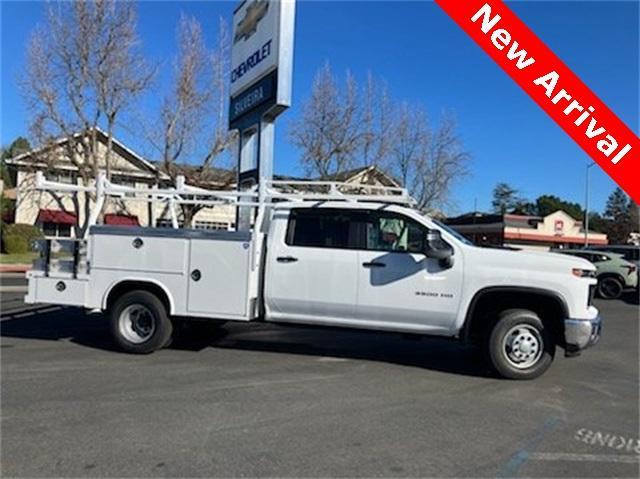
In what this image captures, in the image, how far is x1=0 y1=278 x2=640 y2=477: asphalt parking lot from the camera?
175 inches

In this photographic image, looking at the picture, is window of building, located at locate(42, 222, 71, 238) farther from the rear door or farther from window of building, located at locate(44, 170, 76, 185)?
the rear door

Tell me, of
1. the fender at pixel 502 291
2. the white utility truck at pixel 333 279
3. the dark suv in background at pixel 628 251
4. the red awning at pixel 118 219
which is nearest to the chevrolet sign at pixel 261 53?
the white utility truck at pixel 333 279

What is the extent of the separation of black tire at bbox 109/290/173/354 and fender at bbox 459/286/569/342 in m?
3.67

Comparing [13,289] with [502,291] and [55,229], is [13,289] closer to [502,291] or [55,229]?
[502,291]

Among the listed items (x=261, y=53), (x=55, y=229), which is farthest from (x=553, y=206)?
(x=261, y=53)

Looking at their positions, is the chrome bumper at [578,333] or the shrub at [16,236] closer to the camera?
the chrome bumper at [578,333]

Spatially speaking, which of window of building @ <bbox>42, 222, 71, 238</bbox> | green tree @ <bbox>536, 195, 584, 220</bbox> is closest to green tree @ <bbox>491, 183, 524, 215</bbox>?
green tree @ <bbox>536, 195, 584, 220</bbox>

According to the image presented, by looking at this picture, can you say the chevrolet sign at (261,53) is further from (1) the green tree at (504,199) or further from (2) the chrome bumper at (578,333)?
(1) the green tree at (504,199)

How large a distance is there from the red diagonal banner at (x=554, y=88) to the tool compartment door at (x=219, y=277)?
4.78 meters

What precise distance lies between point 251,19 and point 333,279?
814 cm

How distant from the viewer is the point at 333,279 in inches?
297

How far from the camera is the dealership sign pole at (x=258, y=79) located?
11.8m

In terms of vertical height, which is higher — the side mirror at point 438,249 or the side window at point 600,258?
the side window at point 600,258

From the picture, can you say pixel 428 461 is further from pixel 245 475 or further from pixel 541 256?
pixel 541 256
